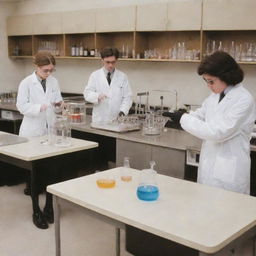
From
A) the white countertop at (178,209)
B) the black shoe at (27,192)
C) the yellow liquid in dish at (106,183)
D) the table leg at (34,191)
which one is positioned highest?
the yellow liquid in dish at (106,183)

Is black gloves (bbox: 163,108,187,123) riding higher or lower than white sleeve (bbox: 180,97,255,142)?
lower

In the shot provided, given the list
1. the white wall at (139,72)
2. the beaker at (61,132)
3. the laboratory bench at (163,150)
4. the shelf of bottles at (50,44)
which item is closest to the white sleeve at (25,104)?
the beaker at (61,132)

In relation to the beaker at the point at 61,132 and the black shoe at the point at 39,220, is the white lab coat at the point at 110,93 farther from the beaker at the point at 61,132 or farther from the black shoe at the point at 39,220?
the black shoe at the point at 39,220

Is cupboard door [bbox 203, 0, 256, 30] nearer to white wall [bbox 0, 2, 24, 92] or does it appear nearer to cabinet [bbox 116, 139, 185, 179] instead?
cabinet [bbox 116, 139, 185, 179]

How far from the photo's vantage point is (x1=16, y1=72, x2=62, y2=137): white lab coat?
3.80m

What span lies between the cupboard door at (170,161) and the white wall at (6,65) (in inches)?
160

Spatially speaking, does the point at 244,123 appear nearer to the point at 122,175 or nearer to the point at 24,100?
the point at 122,175

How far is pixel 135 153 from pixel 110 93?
1000 mm

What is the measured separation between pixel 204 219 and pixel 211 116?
0.95 m

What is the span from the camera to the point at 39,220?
3395mm

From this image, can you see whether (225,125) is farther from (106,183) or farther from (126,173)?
(106,183)

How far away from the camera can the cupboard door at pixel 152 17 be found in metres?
4.54

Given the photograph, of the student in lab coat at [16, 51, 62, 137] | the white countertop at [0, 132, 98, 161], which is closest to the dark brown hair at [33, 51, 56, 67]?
the student in lab coat at [16, 51, 62, 137]

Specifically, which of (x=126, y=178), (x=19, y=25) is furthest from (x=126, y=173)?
(x=19, y=25)
